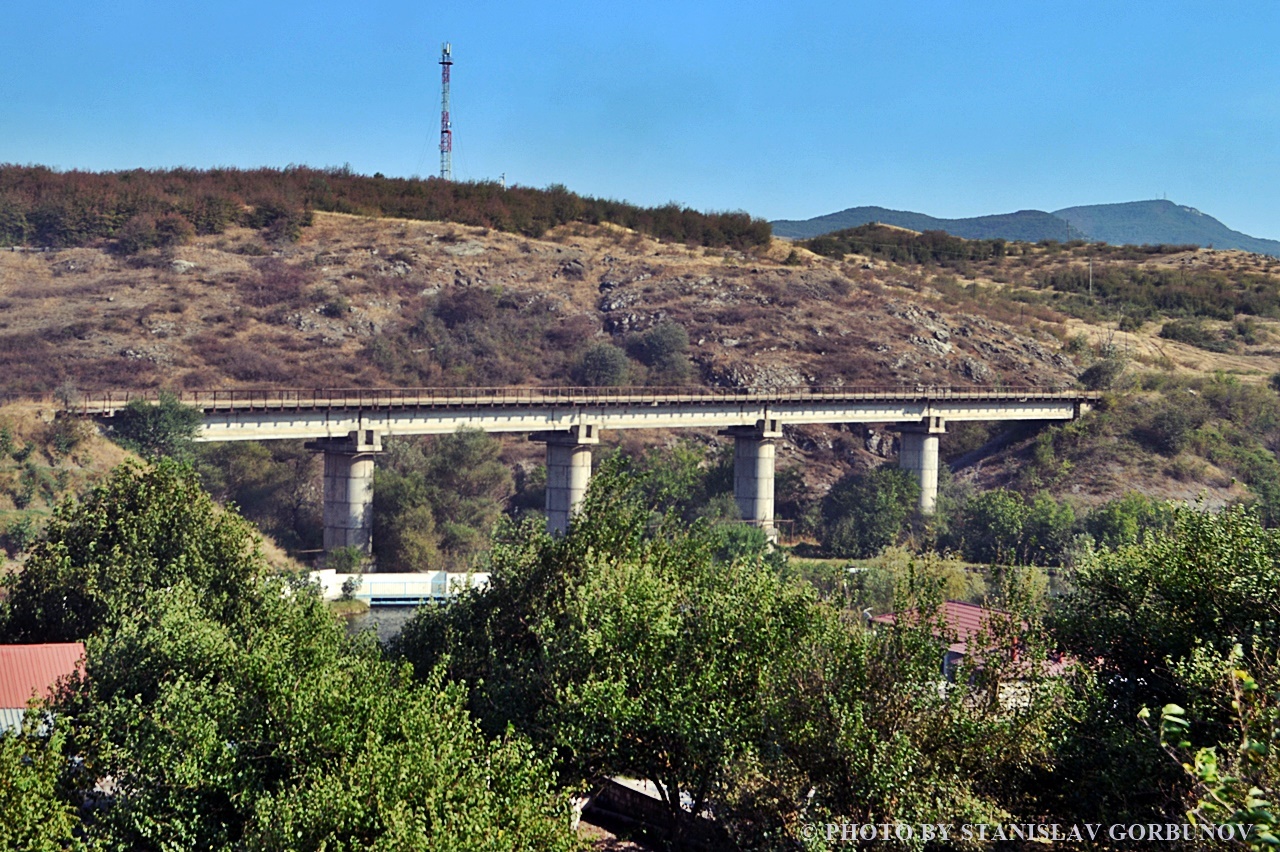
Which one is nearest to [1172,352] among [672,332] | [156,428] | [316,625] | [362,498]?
[672,332]

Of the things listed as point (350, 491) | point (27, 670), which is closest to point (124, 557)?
point (27, 670)

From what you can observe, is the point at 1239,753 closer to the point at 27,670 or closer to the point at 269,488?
the point at 27,670

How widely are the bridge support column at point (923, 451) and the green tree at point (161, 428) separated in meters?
50.5

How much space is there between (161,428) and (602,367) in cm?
4714

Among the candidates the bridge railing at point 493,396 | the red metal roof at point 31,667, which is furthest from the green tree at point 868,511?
the red metal roof at point 31,667

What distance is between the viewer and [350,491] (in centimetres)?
7225

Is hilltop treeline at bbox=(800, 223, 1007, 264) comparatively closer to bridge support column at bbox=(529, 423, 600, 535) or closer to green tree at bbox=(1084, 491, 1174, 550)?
green tree at bbox=(1084, 491, 1174, 550)

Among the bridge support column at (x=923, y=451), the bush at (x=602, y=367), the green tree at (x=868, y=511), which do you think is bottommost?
the green tree at (x=868, y=511)

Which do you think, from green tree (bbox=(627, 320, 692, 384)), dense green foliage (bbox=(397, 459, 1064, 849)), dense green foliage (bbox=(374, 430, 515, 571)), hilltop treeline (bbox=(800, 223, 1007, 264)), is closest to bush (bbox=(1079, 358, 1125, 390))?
green tree (bbox=(627, 320, 692, 384))

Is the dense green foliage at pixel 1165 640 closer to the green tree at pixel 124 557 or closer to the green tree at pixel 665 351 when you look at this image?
the green tree at pixel 124 557

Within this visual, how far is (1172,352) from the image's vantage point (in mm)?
125125

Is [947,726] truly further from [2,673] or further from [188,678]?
[2,673]

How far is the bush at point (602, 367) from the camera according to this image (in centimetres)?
10762

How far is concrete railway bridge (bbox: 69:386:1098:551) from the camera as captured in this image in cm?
7181
